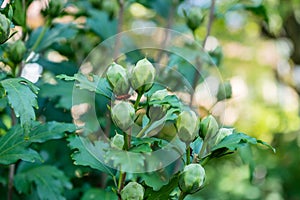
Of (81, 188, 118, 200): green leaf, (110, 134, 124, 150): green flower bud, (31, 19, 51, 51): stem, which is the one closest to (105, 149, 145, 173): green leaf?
(110, 134, 124, 150): green flower bud

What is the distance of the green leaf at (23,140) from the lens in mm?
639

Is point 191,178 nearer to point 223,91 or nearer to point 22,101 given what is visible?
point 22,101

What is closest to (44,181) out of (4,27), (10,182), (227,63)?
(10,182)

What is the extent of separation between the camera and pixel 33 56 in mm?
848

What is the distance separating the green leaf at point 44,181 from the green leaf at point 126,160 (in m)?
0.27

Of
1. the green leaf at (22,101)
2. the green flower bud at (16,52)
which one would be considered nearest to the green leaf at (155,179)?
the green leaf at (22,101)

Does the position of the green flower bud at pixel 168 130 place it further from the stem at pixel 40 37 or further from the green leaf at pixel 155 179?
the stem at pixel 40 37

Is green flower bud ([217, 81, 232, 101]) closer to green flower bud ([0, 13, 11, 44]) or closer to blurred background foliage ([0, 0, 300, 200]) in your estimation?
blurred background foliage ([0, 0, 300, 200])

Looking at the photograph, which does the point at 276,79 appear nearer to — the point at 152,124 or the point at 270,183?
the point at 270,183

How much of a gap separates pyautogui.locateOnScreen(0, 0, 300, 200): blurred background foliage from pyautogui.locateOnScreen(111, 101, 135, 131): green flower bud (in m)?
0.16

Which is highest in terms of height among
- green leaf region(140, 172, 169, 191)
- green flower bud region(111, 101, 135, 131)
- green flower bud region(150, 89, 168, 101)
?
green flower bud region(111, 101, 135, 131)

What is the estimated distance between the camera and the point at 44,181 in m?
0.75

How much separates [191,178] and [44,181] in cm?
32

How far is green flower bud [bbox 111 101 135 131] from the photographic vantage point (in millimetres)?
491
